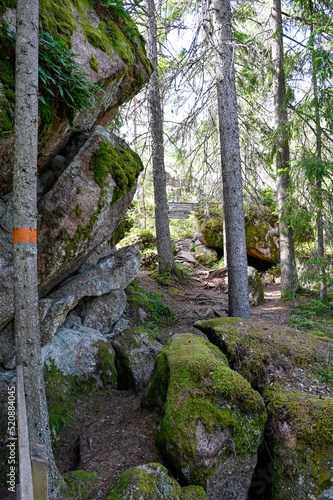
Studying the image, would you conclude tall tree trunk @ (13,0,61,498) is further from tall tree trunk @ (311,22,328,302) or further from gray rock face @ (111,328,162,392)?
tall tree trunk @ (311,22,328,302)

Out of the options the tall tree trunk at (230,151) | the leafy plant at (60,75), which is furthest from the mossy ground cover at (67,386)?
the leafy plant at (60,75)

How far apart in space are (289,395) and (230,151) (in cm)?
527

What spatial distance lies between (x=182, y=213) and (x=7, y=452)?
16020 mm

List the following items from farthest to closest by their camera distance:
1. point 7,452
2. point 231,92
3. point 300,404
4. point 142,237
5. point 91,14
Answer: point 142,237, point 231,92, point 91,14, point 300,404, point 7,452

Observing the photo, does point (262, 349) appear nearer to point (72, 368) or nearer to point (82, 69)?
point (72, 368)

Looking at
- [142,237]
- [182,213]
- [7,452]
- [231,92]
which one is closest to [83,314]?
[7,452]

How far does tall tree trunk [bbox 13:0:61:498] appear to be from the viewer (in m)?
2.69

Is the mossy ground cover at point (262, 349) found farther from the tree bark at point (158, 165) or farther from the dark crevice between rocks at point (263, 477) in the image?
the tree bark at point (158, 165)

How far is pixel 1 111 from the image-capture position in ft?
11.3

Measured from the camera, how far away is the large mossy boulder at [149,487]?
2.84m

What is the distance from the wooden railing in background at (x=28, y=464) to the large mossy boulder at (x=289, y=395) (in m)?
3.05

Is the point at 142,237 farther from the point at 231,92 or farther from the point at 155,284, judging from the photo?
the point at 231,92

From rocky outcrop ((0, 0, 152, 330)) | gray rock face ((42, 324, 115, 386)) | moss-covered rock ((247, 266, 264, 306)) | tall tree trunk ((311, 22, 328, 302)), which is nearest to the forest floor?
gray rock face ((42, 324, 115, 386))

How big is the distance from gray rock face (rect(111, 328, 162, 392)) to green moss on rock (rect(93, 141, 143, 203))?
262 centimetres
